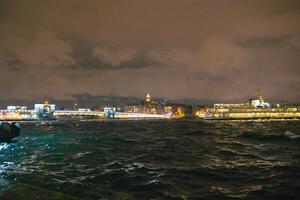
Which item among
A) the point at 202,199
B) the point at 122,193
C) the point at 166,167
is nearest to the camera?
the point at 202,199

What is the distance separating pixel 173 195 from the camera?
50.1 ft

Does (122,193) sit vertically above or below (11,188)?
below

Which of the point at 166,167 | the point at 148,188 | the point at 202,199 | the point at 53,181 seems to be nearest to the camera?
the point at 202,199

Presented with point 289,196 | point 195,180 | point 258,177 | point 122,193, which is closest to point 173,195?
point 122,193

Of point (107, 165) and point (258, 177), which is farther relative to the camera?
point (107, 165)

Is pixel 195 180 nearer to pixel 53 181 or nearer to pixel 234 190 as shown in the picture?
pixel 234 190

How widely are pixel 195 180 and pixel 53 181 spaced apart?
309 inches

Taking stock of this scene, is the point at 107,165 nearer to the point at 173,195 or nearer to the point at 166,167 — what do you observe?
the point at 166,167

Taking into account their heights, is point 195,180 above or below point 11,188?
below

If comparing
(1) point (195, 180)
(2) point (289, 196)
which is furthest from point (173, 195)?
(2) point (289, 196)

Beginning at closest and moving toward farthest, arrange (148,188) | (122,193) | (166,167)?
1. (122,193)
2. (148,188)
3. (166,167)

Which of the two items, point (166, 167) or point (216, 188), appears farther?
point (166, 167)

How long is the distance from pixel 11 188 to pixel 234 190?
9901 mm

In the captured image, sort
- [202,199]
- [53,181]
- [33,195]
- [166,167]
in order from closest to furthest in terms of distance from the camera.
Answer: [33,195] → [202,199] → [53,181] → [166,167]
